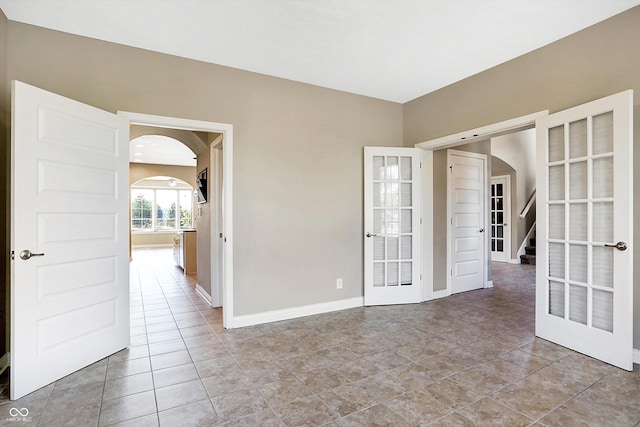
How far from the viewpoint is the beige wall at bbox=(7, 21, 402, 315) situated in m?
2.81

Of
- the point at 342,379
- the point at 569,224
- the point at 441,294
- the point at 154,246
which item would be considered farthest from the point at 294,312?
the point at 154,246

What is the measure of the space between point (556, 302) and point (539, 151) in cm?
142

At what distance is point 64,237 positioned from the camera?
7.86ft

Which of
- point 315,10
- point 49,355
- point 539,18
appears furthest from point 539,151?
point 49,355

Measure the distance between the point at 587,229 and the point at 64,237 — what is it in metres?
4.16

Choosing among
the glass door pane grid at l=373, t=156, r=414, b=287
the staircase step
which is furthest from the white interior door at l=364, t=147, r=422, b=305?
the staircase step

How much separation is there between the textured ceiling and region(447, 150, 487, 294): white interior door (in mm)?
1890

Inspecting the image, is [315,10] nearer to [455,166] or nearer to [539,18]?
[539,18]

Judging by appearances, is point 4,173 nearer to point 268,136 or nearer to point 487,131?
point 268,136

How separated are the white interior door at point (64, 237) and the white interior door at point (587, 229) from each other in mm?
3881

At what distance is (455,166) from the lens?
5.01m

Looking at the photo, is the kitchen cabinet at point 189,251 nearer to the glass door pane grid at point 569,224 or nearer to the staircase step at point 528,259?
the glass door pane grid at point 569,224

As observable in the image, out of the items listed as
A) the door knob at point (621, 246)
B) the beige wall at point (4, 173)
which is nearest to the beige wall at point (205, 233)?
the beige wall at point (4, 173)

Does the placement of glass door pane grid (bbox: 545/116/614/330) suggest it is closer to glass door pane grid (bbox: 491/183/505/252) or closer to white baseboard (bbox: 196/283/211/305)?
white baseboard (bbox: 196/283/211/305)
